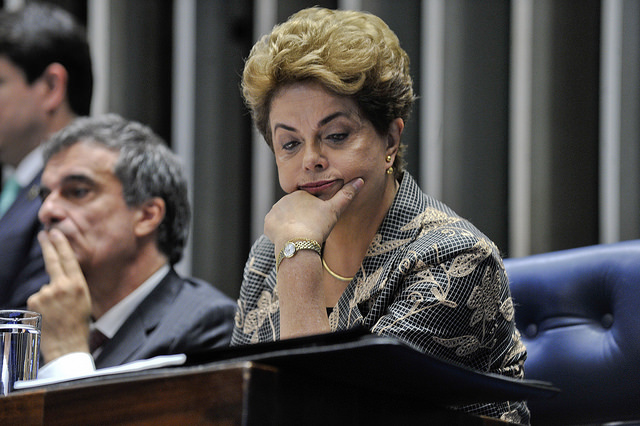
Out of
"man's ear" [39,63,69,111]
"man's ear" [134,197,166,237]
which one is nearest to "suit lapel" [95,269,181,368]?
"man's ear" [134,197,166,237]

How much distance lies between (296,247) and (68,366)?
0.83 m

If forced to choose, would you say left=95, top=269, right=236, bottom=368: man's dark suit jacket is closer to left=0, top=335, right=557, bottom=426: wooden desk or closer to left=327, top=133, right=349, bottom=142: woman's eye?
left=327, top=133, right=349, bottom=142: woman's eye

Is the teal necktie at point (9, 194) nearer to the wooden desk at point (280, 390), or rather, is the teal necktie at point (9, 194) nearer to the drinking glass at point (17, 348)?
the drinking glass at point (17, 348)

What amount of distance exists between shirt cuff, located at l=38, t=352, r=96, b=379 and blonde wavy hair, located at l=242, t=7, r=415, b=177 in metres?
0.73

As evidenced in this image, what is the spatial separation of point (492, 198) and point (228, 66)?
3.74 feet

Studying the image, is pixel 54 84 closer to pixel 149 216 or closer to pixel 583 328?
pixel 149 216

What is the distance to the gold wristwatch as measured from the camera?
4.44ft

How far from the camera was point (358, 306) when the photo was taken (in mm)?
1395

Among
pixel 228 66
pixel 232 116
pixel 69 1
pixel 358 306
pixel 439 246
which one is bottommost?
pixel 358 306

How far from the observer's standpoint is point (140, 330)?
2080 mm

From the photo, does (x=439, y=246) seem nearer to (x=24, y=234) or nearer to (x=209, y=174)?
(x=24, y=234)

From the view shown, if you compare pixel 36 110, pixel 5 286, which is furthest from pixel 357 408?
pixel 36 110

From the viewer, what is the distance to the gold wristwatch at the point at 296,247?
1.35m

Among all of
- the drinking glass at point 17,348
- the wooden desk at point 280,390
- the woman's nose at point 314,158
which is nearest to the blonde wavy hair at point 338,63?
the woman's nose at point 314,158
